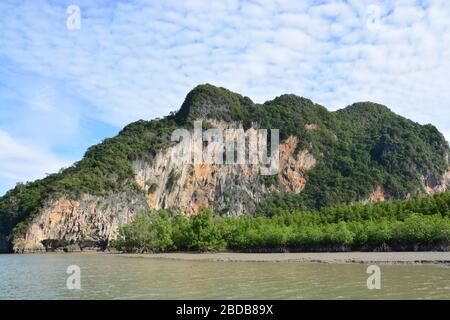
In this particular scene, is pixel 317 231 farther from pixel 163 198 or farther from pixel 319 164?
pixel 319 164

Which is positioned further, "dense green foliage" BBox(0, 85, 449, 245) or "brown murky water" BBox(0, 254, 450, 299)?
"dense green foliage" BBox(0, 85, 449, 245)

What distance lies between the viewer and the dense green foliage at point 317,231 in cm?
6681

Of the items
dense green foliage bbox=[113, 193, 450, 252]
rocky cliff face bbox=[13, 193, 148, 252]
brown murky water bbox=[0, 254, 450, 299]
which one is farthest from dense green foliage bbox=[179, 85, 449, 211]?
brown murky water bbox=[0, 254, 450, 299]

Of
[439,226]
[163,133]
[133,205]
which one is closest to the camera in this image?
[439,226]

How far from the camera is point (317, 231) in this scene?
79500mm

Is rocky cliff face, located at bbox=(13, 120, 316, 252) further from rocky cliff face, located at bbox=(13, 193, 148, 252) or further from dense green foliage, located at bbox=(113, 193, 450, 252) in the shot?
dense green foliage, located at bbox=(113, 193, 450, 252)

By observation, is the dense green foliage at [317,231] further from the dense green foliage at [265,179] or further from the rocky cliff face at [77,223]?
the dense green foliage at [265,179]

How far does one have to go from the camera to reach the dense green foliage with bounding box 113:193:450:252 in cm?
6681

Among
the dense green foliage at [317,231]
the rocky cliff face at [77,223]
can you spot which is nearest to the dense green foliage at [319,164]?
the rocky cliff face at [77,223]
